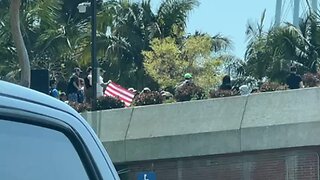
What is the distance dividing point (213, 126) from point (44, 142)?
17.8 metres

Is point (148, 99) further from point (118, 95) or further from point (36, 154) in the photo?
point (36, 154)

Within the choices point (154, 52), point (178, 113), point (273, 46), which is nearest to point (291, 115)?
point (178, 113)

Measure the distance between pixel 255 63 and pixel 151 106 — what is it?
1470 centimetres

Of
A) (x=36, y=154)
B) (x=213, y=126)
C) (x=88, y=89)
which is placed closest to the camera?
(x=36, y=154)

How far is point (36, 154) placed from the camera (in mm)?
2330

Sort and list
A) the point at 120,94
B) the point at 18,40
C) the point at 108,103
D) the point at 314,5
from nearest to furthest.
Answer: the point at 18,40
the point at 108,103
the point at 120,94
the point at 314,5

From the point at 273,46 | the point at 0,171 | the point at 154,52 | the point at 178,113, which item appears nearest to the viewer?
the point at 0,171

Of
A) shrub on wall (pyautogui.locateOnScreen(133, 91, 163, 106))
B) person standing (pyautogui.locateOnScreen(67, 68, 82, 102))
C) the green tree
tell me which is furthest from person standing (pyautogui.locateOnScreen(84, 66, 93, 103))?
the green tree

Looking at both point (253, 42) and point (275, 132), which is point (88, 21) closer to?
point (253, 42)

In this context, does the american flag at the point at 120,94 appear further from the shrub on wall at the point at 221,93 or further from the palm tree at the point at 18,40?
the palm tree at the point at 18,40

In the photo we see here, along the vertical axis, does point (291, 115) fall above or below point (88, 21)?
below

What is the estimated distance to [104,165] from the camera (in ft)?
8.85

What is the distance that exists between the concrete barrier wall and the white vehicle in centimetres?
1669

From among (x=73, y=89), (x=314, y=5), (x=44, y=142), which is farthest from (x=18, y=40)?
(x=314, y=5)
